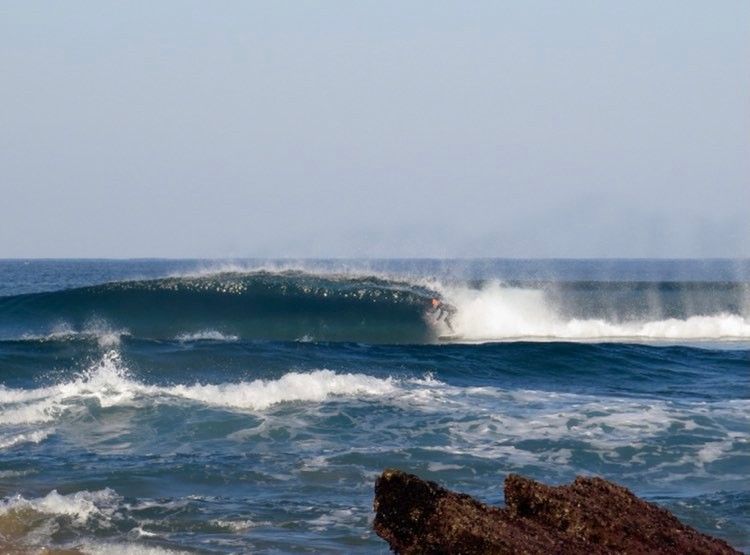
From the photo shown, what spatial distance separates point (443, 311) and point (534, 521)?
2604 centimetres

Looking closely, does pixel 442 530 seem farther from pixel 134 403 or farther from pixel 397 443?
pixel 134 403

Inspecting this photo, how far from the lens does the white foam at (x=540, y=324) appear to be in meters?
30.7

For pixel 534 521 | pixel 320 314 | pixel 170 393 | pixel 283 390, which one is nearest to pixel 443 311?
pixel 320 314

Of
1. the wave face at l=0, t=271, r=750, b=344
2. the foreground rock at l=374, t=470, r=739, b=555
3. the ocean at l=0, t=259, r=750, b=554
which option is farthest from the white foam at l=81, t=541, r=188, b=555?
the wave face at l=0, t=271, r=750, b=344

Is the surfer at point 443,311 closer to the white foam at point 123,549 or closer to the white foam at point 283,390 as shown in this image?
the white foam at point 283,390

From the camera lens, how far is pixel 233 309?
2934 cm

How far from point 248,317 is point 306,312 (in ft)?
5.60

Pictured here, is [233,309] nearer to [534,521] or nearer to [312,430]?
[312,430]

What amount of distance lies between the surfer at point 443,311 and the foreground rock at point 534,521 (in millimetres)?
25350

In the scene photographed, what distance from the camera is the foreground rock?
432 cm

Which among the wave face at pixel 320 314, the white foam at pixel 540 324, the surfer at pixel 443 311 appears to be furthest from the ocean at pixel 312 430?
the white foam at pixel 540 324

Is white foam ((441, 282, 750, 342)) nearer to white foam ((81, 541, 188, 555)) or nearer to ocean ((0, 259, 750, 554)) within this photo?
ocean ((0, 259, 750, 554))

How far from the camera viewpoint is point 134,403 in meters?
14.1

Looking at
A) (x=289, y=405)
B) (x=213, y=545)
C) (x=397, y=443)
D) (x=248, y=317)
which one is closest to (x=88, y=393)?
(x=289, y=405)
